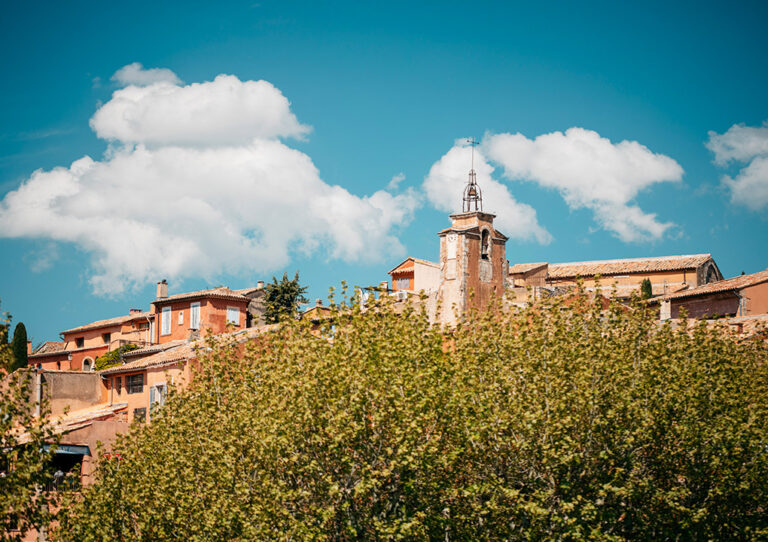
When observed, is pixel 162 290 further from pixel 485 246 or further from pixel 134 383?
pixel 485 246

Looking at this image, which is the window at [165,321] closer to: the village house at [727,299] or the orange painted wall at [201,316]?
the orange painted wall at [201,316]

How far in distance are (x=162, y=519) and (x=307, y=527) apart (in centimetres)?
677

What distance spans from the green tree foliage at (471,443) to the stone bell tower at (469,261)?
22710 mm

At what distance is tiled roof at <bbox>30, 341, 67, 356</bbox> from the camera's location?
283 ft

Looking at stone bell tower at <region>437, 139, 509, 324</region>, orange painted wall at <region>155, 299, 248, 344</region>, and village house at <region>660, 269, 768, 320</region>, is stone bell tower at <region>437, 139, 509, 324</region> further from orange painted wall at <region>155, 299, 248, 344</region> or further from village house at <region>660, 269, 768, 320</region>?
orange painted wall at <region>155, 299, 248, 344</region>

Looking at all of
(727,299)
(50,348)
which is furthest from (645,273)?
(50,348)

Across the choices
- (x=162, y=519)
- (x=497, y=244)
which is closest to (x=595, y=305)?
(x=162, y=519)

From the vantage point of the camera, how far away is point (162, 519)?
27.9 meters

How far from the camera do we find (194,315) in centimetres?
7288

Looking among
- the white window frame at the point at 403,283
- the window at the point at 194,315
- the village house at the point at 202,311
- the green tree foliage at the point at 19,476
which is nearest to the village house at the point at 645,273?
the white window frame at the point at 403,283

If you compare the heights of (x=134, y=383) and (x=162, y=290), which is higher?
(x=162, y=290)

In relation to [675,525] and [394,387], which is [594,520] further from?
[394,387]

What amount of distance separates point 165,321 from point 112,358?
5.38m

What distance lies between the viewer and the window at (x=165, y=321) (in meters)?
74.7
